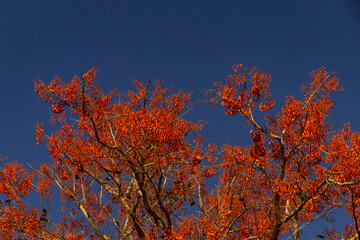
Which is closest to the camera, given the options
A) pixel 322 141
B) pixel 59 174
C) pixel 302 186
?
pixel 302 186

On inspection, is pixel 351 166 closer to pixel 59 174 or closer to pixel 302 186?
pixel 302 186

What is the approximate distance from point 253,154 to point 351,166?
3.03 metres

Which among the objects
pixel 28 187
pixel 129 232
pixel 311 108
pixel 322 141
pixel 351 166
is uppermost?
pixel 28 187

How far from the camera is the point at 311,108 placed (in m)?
10.5

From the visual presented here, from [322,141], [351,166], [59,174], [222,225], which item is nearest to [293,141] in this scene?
[322,141]

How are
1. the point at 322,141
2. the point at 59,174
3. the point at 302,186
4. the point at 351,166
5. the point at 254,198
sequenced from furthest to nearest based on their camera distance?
the point at 59,174, the point at 254,198, the point at 322,141, the point at 302,186, the point at 351,166

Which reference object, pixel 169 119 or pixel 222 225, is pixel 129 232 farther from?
pixel 169 119

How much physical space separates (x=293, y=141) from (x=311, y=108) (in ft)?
4.01

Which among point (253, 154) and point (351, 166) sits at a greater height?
point (253, 154)

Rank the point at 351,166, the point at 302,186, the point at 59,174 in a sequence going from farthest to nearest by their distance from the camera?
the point at 59,174 < the point at 302,186 < the point at 351,166

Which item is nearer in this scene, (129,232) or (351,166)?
(351,166)

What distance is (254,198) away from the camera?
486 inches

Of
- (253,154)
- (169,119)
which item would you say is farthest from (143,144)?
(253,154)

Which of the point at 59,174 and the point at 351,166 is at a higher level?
the point at 59,174
